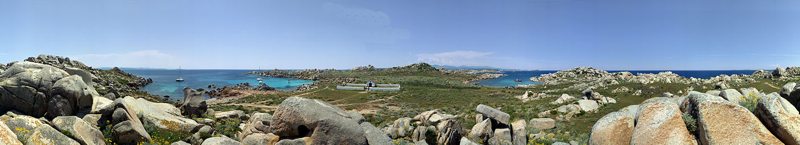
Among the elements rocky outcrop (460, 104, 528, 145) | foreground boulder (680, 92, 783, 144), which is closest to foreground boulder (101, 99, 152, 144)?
rocky outcrop (460, 104, 528, 145)

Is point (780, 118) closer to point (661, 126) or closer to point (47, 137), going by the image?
point (661, 126)

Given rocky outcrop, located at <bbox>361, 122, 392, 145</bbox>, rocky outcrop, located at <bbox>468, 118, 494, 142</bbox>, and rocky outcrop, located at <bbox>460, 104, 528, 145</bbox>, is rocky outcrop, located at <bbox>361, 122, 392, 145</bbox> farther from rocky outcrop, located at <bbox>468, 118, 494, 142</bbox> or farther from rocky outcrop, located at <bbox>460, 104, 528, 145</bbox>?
rocky outcrop, located at <bbox>468, 118, 494, 142</bbox>

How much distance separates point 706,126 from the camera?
13820 millimetres

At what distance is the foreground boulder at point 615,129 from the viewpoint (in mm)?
15844

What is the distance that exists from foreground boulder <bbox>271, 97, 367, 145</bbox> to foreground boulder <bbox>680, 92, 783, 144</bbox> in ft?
40.4

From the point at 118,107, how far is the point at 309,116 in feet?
37.8

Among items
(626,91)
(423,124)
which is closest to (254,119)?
(423,124)

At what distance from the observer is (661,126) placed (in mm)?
14570

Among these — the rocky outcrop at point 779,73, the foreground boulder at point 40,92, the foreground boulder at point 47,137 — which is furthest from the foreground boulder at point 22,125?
the rocky outcrop at point 779,73

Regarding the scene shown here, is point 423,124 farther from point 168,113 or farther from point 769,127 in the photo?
point 769,127

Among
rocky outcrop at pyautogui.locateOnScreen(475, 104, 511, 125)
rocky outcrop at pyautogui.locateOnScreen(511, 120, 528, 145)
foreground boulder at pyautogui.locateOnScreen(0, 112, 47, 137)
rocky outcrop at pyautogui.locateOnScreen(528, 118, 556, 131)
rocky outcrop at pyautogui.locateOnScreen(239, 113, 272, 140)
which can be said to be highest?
foreground boulder at pyautogui.locateOnScreen(0, 112, 47, 137)

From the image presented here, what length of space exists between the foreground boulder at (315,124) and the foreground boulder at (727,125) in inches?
485

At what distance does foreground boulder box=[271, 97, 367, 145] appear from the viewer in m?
18.0

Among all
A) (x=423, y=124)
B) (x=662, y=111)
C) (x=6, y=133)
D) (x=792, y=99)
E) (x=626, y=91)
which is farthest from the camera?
(x=626, y=91)
